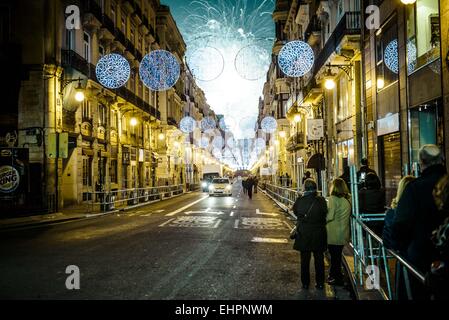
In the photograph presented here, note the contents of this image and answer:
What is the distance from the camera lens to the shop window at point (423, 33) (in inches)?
494

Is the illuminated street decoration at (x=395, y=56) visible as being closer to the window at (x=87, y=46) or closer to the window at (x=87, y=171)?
the window at (x=87, y=171)

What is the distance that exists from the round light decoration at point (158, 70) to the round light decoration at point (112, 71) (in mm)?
7151

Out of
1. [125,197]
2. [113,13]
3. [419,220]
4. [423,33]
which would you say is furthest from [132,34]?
[419,220]

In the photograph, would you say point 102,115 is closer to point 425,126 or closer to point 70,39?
point 70,39

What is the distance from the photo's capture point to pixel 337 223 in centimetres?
706

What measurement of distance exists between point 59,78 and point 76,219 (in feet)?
29.2

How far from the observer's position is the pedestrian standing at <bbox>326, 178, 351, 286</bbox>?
→ 705cm

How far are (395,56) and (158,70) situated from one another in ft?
125

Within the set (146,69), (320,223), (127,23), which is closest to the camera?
(320,223)

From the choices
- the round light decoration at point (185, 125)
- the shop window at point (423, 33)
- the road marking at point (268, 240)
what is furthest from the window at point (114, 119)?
the round light decoration at point (185, 125)

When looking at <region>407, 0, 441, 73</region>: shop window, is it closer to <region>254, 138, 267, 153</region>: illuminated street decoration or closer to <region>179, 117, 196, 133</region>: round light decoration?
<region>179, 117, 196, 133</region>: round light decoration

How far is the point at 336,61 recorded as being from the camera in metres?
23.6

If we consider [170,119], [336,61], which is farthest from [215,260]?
[170,119]

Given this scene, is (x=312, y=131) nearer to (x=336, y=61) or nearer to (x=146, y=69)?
(x=336, y=61)
